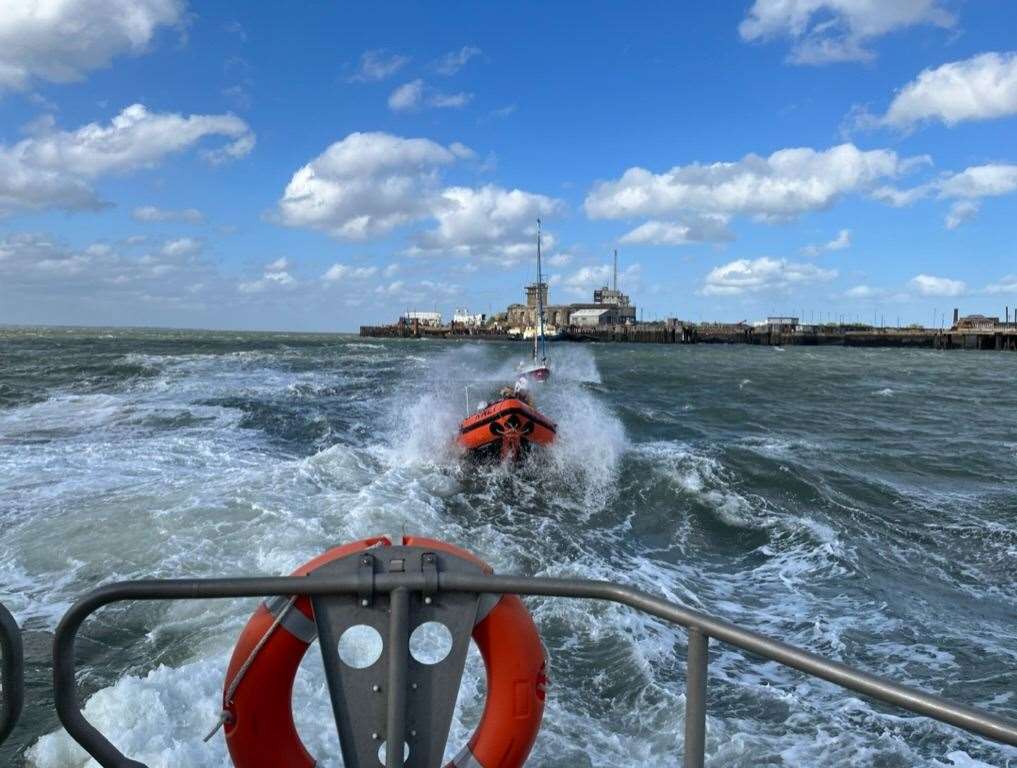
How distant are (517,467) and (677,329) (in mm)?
85271

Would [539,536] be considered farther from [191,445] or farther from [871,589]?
[191,445]

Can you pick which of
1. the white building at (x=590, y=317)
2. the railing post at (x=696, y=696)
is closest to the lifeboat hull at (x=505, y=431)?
the railing post at (x=696, y=696)

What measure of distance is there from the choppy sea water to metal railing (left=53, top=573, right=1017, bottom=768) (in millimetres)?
2956

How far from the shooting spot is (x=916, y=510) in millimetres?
12227

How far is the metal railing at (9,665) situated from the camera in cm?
177

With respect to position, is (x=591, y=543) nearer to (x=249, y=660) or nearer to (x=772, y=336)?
(x=249, y=660)

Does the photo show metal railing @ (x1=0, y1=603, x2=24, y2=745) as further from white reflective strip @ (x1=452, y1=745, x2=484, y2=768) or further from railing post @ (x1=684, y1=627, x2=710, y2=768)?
railing post @ (x1=684, y1=627, x2=710, y2=768)

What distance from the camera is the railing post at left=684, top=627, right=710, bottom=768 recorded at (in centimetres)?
191

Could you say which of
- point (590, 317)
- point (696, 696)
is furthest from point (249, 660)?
point (590, 317)

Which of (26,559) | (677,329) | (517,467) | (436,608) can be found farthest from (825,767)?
(677,329)

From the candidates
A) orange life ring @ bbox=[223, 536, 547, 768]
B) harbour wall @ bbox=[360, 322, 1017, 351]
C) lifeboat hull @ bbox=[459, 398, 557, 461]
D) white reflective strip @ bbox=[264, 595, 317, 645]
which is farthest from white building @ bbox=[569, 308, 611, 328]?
white reflective strip @ bbox=[264, 595, 317, 645]

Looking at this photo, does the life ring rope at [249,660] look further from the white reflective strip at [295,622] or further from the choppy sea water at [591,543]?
the choppy sea water at [591,543]

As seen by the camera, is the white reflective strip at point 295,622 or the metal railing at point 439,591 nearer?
the metal railing at point 439,591

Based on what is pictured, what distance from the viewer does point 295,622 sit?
2352 mm
